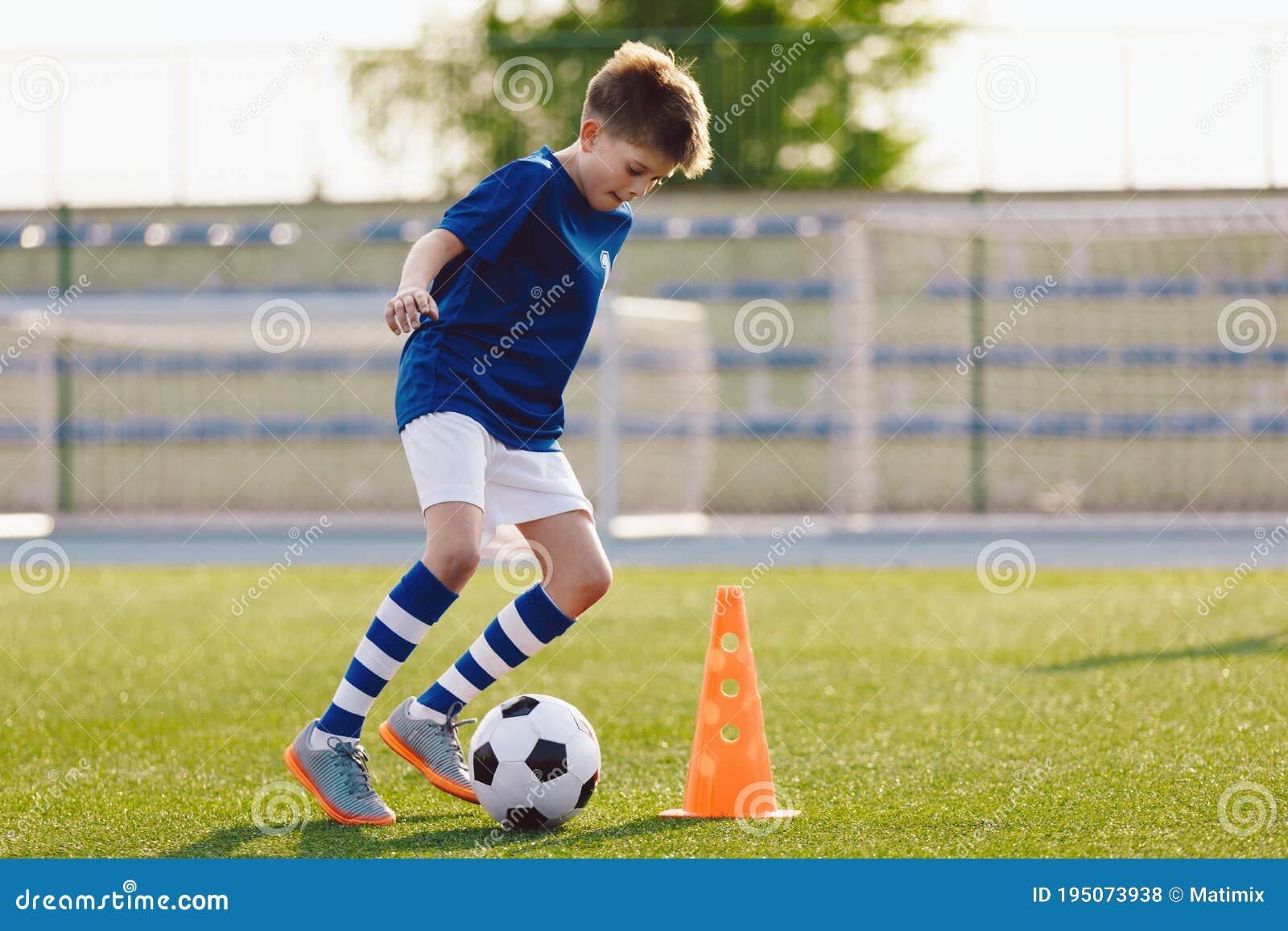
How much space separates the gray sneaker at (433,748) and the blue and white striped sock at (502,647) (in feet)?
0.08

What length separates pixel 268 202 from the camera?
14070 millimetres

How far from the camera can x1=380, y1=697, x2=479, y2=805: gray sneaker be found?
3283 mm

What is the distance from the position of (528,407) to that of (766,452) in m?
10.7

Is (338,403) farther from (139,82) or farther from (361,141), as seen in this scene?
(139,82)

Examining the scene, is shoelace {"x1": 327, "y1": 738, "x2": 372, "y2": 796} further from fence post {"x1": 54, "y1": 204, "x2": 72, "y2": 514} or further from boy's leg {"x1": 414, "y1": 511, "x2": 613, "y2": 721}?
fence post {"x1": 54, "y1": 204, "x2": 72, "y2": 514}

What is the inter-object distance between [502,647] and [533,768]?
0.42 m
